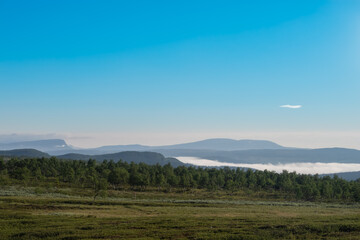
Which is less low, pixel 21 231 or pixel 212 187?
pixel 21 231

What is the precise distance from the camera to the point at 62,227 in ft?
118

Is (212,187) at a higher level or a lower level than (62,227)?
lower

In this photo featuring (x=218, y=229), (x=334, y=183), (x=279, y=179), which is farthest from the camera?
(x=279, y=179)

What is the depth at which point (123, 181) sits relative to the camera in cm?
12900

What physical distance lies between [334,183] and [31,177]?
503 ft

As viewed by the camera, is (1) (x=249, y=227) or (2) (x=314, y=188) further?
(2) (x=314, y=188)

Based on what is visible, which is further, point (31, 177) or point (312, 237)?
point (31, 177)

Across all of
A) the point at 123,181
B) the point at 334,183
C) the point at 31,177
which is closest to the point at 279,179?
the point at 334,183

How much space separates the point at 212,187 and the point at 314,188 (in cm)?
4608

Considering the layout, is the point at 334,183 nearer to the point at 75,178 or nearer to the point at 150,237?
the point at 75,178

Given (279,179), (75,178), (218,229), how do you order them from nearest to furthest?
(218,229) → (75,178) → (279,179)

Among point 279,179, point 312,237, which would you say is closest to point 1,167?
point 279,179

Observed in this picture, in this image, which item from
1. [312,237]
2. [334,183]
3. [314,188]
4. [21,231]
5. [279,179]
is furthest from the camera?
[279,179]

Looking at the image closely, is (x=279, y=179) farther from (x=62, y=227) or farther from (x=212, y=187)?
(x=62, y=227)
